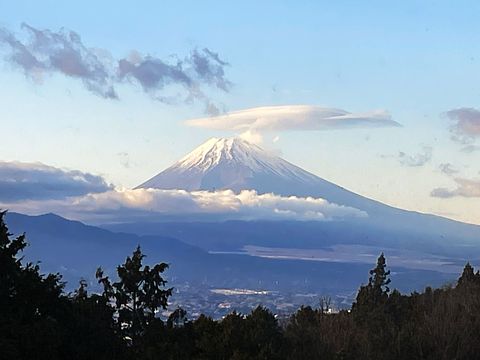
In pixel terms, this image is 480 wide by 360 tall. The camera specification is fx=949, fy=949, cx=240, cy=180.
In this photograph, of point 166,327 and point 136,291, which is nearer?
point 166,327

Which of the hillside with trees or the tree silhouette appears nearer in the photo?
the hillside with trees

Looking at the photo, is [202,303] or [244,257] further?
[244,257]

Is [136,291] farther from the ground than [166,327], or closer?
farther from the ground

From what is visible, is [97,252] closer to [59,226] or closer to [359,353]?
[59,226]

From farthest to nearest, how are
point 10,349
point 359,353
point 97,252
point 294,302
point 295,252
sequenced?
point 295,252
point 97,252
point 294,302
point 359,353
point 10,349

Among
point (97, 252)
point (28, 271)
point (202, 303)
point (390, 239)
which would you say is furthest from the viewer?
point (390, 239)

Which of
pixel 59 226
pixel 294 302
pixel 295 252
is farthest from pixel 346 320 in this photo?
pixel 295 252

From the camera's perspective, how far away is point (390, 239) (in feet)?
638

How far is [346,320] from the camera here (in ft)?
95.7

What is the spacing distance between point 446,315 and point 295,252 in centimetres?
14991

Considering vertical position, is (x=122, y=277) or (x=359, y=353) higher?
(x=122, y=277)

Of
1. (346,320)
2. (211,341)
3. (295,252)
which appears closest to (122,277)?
(211,341)

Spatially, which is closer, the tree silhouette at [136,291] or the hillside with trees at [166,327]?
the hillside with trees at [166,327]

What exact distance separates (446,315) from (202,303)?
51301mm
